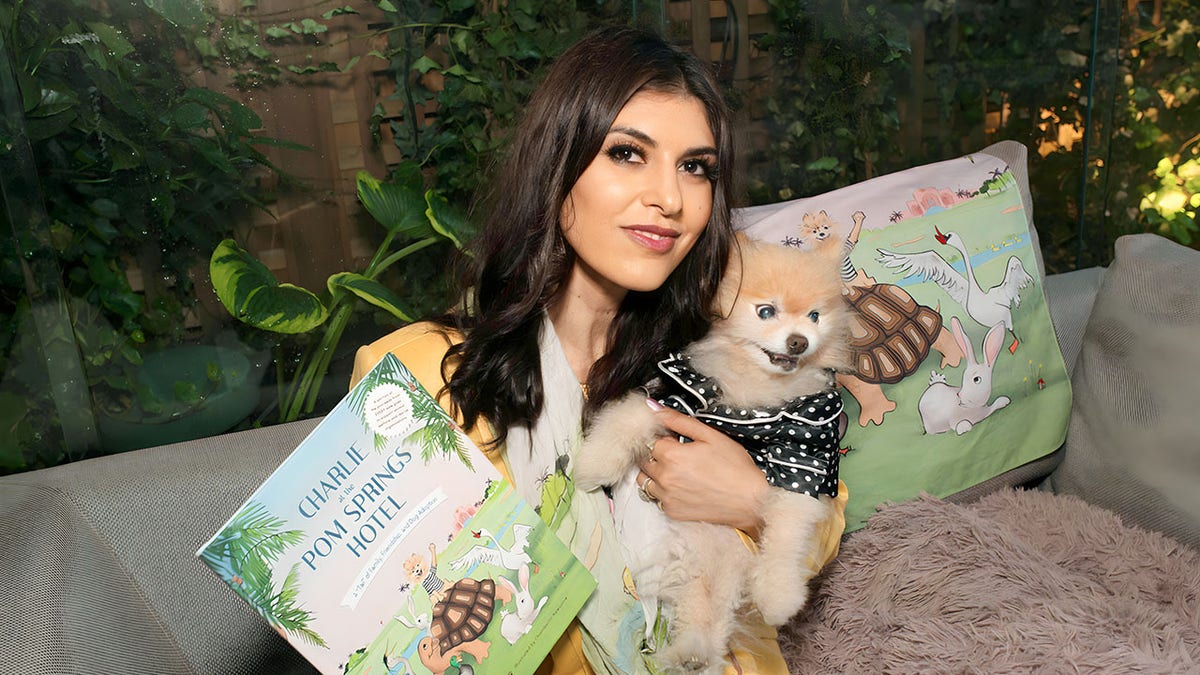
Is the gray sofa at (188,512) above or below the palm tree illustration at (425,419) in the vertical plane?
below

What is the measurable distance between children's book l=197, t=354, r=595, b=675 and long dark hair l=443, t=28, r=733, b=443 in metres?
0.21

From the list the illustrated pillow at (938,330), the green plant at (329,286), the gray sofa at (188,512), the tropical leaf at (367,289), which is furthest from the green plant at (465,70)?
the gray sofa at (188,512)

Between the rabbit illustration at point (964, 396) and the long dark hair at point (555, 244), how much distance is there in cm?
58

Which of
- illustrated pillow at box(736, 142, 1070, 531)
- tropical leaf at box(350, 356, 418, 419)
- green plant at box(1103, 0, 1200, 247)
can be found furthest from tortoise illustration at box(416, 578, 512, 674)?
green plant at box(1103, 0, 1200, 247)

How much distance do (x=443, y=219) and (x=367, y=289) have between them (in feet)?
0.83

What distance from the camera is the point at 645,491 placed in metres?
1.46

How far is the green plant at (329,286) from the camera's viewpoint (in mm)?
2131

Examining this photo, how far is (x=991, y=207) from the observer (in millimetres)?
1913

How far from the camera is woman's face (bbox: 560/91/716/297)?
1.32 meters

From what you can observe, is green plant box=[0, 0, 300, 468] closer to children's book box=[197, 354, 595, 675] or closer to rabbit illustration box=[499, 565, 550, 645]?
children's book box=[197, 354, 595, 675]

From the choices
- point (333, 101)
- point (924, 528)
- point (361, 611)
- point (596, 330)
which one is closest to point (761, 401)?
point (596, 330)

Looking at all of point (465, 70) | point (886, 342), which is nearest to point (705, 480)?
point (886, 342)

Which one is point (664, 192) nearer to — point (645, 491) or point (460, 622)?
point (645, 491)

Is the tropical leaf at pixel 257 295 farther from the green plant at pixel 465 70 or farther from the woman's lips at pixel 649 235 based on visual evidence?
the woman's lips at pixel 649 235
